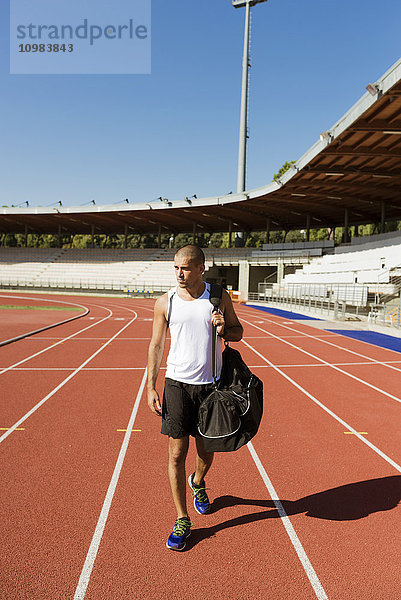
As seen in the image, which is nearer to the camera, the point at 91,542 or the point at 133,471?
the point at 91,542

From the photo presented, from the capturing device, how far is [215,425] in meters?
2.61

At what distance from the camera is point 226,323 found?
2.94m

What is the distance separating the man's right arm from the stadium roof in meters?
15.0

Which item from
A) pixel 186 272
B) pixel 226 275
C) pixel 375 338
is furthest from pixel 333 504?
pixel 226 275

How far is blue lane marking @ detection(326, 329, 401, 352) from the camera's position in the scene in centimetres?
1211

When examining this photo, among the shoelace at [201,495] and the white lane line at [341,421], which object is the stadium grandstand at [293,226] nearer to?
the white lane line at [341,421]

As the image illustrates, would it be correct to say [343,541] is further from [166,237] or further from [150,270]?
[166,237]

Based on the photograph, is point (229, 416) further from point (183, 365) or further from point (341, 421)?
point (341, 421)

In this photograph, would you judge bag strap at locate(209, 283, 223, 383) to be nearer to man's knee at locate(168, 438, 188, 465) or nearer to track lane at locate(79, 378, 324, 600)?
man's knee at locate(168, 438, 188, 465)

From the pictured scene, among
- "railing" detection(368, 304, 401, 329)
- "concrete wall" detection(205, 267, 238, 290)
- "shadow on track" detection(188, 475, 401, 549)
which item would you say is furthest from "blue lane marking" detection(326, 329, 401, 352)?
"concrete wall" detection(205, 267, 238, 290)

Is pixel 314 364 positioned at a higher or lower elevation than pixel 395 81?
lower

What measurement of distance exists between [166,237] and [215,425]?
77.3 meters

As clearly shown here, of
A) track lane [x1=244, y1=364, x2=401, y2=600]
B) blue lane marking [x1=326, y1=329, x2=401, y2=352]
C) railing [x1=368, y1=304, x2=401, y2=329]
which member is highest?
railing [x1=368, y1=304, x2=401, y2=329]

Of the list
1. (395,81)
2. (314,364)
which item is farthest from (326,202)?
(314,364)
